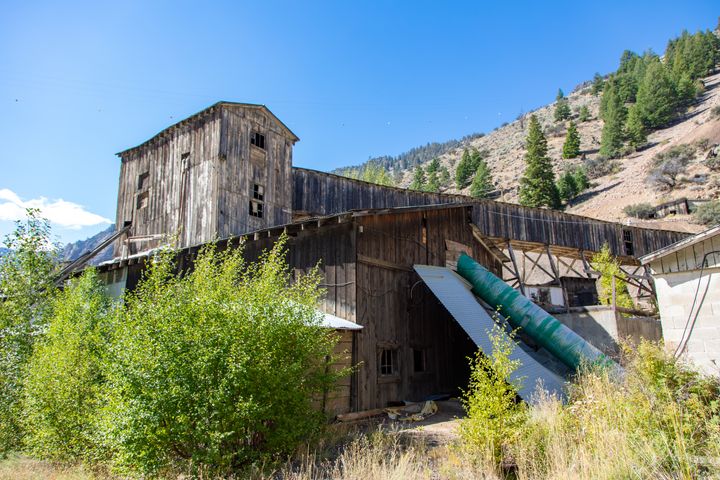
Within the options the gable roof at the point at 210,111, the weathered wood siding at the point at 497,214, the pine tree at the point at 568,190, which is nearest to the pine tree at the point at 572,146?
the pine tree at the point at 568,190

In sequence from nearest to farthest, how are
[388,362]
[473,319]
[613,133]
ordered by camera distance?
1. [473,319]
2. [388,362]
3. [613,133]

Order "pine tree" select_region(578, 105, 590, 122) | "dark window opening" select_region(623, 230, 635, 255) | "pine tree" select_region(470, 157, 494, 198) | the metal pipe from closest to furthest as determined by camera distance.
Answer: the metal pipe, "dark window opening" select_region(623, 230, 635, 255), "pine tree" select_region(470, 157, 494, 198), "pine tree" select_region(578, 105, 590, 122)

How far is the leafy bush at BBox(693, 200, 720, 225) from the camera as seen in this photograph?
1603 inches

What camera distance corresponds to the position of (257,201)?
21781 mm

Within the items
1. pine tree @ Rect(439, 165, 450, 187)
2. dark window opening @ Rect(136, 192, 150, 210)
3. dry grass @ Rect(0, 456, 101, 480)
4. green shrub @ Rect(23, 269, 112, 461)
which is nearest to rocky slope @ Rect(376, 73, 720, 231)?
pine tree @ Rect(439, 165, 450, 187)

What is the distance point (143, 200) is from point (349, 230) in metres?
14.5

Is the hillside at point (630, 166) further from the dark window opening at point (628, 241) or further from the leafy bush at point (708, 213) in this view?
the dark window opening at point (628, 241)

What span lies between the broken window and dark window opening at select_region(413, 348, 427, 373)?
412 inches

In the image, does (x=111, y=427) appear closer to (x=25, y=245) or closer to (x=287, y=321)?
(x=287, y=321)

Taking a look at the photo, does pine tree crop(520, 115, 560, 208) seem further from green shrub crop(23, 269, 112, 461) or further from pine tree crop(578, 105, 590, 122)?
green shrub crop(23, 269, 112, 461)

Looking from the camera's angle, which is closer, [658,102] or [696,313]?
[696,313]

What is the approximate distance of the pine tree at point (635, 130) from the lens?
6781 centimetres

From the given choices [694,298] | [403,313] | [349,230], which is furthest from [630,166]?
[349,230]

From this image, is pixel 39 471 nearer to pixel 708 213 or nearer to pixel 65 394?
pixel 65 394
